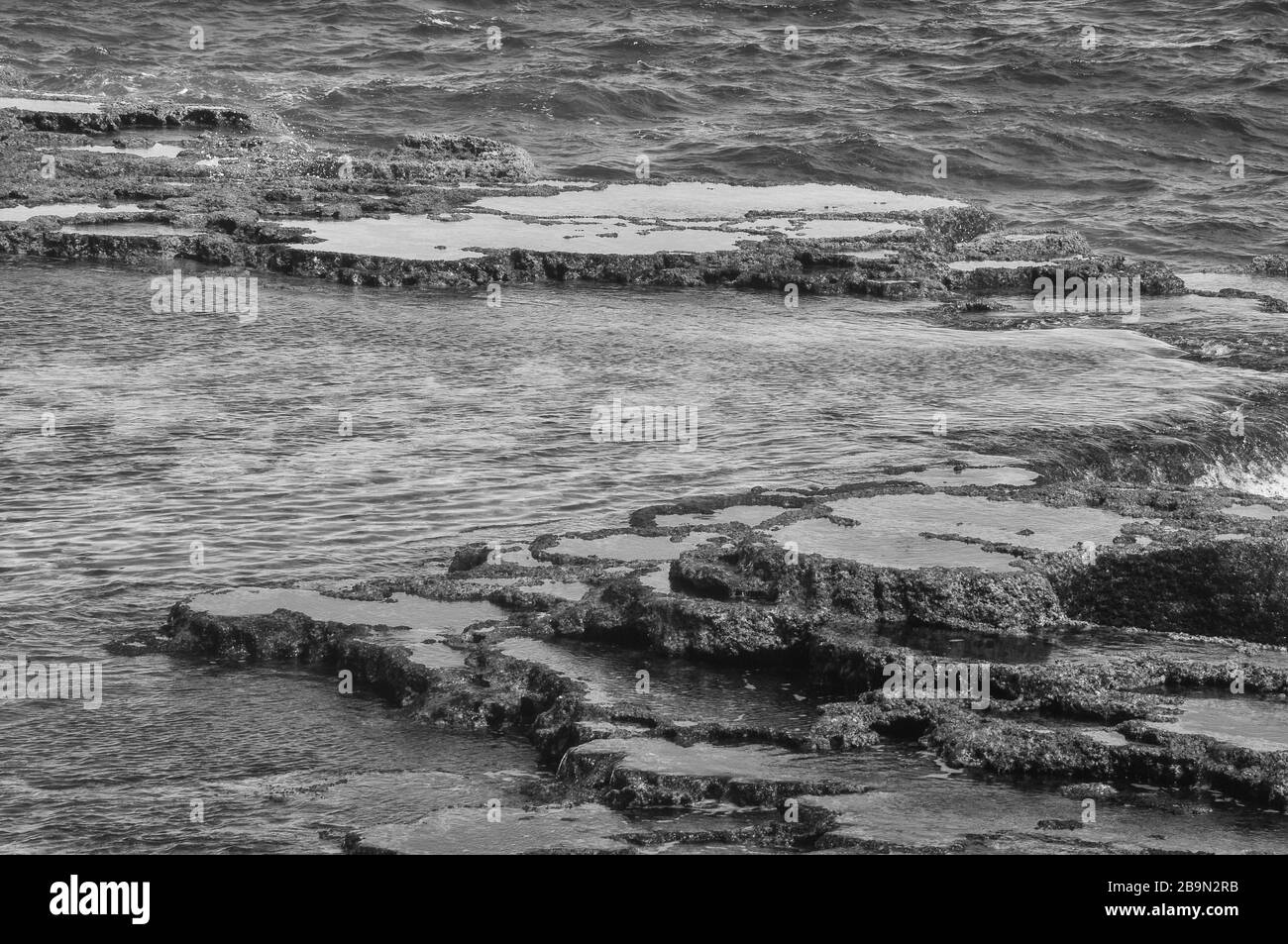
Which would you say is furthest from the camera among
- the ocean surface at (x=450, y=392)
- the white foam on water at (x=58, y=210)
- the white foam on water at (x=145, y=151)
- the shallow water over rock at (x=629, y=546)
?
the white foam on water at (x=145, y=151)

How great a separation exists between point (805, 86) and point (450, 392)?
23678 mm

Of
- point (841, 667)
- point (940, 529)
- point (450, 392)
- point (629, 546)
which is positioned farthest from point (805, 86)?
point (841, 667)

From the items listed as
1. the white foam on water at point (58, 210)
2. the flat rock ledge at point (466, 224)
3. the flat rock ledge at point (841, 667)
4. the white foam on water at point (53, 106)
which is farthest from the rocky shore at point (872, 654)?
the white foam on water at point (53, 106)

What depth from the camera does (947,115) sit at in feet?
108

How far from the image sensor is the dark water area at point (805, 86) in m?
28.5

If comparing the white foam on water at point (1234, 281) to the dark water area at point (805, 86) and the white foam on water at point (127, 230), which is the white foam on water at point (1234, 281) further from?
the white foam on water at point (127, 230)

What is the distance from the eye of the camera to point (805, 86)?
35594mm

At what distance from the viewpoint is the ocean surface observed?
7.60m

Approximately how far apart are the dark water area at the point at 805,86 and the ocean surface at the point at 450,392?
0.16 m

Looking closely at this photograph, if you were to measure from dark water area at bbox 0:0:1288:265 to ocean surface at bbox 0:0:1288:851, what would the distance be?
0.51 ft

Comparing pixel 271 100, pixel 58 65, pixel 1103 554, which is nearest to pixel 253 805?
pixel 1103 554

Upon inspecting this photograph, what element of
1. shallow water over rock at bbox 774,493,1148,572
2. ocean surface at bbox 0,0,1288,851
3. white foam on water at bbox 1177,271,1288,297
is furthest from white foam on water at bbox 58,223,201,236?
white foam on water at bbox 1177,271,1288,297

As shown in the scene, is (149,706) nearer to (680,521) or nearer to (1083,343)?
(680,521)
